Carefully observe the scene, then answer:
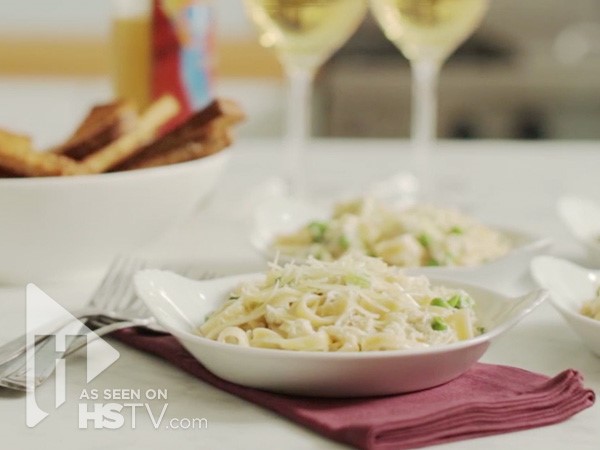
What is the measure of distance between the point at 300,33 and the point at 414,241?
0.54 meters

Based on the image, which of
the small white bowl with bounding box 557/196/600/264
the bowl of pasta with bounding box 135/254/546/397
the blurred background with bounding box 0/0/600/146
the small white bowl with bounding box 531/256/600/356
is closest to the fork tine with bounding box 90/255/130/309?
the bowl of pasta with bounding box 135/254/546/397

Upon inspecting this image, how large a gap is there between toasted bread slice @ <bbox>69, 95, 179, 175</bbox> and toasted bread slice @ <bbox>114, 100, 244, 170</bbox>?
0.01 metres

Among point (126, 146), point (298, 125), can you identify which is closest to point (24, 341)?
point (126, 146)

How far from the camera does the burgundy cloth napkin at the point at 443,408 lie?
722mm

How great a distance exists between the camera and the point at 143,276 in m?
0.92

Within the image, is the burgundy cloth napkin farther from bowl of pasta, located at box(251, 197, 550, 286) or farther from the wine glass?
the wine glass

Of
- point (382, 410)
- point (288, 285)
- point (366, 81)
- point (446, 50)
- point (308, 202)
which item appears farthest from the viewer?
point (366, 81)

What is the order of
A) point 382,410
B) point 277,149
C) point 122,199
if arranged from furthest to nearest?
point 277,149
point 122,199
point 382,410

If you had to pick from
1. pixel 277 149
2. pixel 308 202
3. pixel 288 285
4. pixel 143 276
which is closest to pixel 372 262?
pixel 288 285

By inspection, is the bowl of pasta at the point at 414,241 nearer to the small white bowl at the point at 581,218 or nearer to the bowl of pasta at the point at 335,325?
the small white bowl at the point at 581,218

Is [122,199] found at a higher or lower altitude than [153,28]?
lower

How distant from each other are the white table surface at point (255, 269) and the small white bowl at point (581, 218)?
6cm

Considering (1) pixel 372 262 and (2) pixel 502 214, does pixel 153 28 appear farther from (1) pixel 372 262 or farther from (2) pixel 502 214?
(1) pixel 372 262

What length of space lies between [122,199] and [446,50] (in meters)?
0.69
